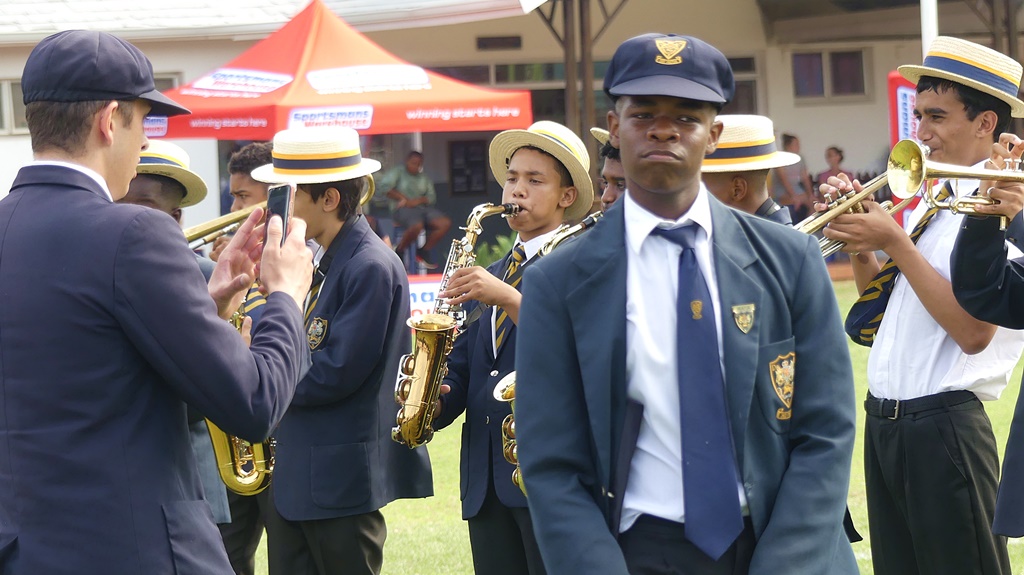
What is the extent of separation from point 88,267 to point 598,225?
117cm

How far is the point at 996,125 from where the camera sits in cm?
471

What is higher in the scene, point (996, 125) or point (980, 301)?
point (996, 125)

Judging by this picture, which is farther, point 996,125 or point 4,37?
point 4,37

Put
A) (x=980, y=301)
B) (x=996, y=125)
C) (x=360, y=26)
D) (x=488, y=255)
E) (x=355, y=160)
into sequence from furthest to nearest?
1. (x=360, y=26)
2. (x=488, y=255)
3. (x=355, y=160)
4. (x=996, y=125)
5. (x=980, y=301)

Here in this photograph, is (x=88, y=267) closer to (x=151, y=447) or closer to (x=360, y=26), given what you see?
(x=151, y=447)

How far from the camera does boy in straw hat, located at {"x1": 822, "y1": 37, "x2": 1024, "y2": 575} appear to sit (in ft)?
14.9

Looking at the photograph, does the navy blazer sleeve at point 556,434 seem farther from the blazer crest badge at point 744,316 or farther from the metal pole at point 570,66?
the metal pole at point 570,66

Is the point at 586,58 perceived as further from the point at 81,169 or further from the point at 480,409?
the point at 81,169

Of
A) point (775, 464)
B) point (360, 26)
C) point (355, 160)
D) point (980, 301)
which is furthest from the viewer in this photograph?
point (360, 26)

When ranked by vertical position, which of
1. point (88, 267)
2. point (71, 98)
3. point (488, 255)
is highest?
point (71, 98)

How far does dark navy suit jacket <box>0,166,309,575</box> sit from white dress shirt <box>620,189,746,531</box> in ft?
3.02

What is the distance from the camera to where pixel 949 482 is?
4559 millimetres

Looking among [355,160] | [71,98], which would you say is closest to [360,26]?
[355,160]

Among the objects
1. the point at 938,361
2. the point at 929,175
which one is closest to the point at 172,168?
the point at 929,175
